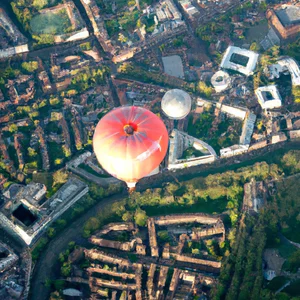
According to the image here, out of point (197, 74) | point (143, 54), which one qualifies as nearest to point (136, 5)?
point (143, 54)

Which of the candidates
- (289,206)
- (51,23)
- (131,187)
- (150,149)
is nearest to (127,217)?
(131,187)

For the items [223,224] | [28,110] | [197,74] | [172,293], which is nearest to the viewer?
[172,293]

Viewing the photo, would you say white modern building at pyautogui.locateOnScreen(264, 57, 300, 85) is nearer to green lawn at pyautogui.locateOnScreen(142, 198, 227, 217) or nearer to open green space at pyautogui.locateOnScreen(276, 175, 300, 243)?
open green space at pyautogui.locateOnScreen(276, 175, 300, 243)

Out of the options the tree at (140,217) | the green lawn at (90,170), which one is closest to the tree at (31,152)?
the green lawn at (90,170)

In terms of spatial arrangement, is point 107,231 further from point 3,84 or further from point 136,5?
point 136,5

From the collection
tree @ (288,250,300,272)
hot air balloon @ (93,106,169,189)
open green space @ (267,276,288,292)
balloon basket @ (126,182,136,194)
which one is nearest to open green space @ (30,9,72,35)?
balloon basket @ (126,182,136,194)
